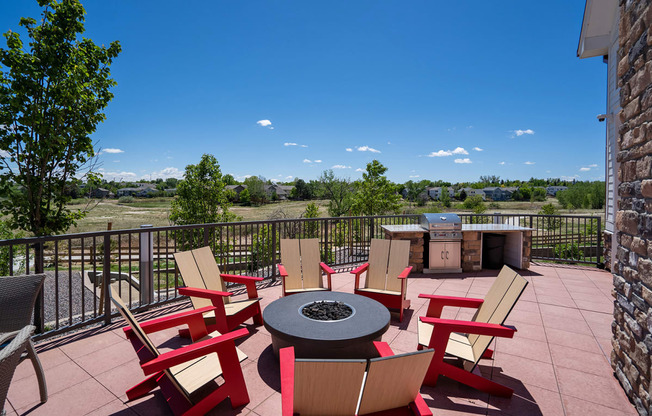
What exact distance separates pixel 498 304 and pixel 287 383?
1796 mm

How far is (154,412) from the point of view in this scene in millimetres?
1963

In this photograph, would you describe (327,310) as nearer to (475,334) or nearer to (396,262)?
(475,334)

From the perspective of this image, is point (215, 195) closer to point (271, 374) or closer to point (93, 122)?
point (93, 122)

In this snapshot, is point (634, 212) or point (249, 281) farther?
point (249, 281)

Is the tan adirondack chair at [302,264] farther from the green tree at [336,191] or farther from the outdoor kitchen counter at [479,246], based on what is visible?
the green tree at [336,191]

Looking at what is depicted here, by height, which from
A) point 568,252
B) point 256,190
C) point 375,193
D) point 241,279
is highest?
point 256,190

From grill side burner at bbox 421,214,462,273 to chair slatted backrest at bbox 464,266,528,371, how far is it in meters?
3.32

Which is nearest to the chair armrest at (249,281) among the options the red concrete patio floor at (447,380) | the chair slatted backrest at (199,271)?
the chair slatted backrest at (199,271)

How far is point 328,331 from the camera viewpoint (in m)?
2.25

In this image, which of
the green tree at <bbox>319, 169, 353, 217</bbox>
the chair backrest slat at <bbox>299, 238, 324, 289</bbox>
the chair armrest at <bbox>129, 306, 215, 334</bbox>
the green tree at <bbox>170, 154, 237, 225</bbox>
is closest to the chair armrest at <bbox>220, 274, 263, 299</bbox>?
the chair backrest slat at <bbox>299, 238, 324, 289</bbox>

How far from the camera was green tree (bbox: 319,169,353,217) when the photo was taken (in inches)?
926

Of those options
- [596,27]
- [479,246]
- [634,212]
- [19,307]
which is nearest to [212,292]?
[19,307]

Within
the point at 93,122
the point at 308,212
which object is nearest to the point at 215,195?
the point at 308,212

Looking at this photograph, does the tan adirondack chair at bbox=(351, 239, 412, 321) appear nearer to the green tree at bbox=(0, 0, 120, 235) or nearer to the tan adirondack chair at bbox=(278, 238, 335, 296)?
the tan adirondack chair at bbox=(278, 238, 335, 296)
